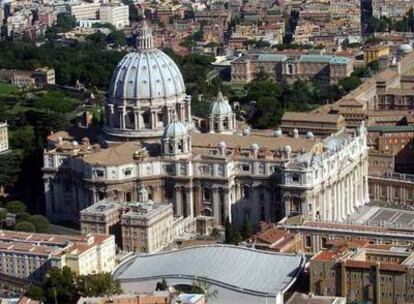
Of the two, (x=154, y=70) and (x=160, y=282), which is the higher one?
(x=154, y=70)

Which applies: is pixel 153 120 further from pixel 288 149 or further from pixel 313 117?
pixel 313 117

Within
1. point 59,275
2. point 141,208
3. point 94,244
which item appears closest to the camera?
point 59,275

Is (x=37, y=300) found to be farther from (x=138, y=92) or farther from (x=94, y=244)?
(x=138, y=92)

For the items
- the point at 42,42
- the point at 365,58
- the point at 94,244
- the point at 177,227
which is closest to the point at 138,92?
the point at 177,227

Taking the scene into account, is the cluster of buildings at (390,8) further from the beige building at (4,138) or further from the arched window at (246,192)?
the arched window at (246,192)

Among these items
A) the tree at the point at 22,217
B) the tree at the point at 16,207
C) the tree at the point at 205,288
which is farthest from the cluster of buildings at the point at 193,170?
the tree at the point at 205,288

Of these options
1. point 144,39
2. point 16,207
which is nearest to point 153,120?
point 144,39
